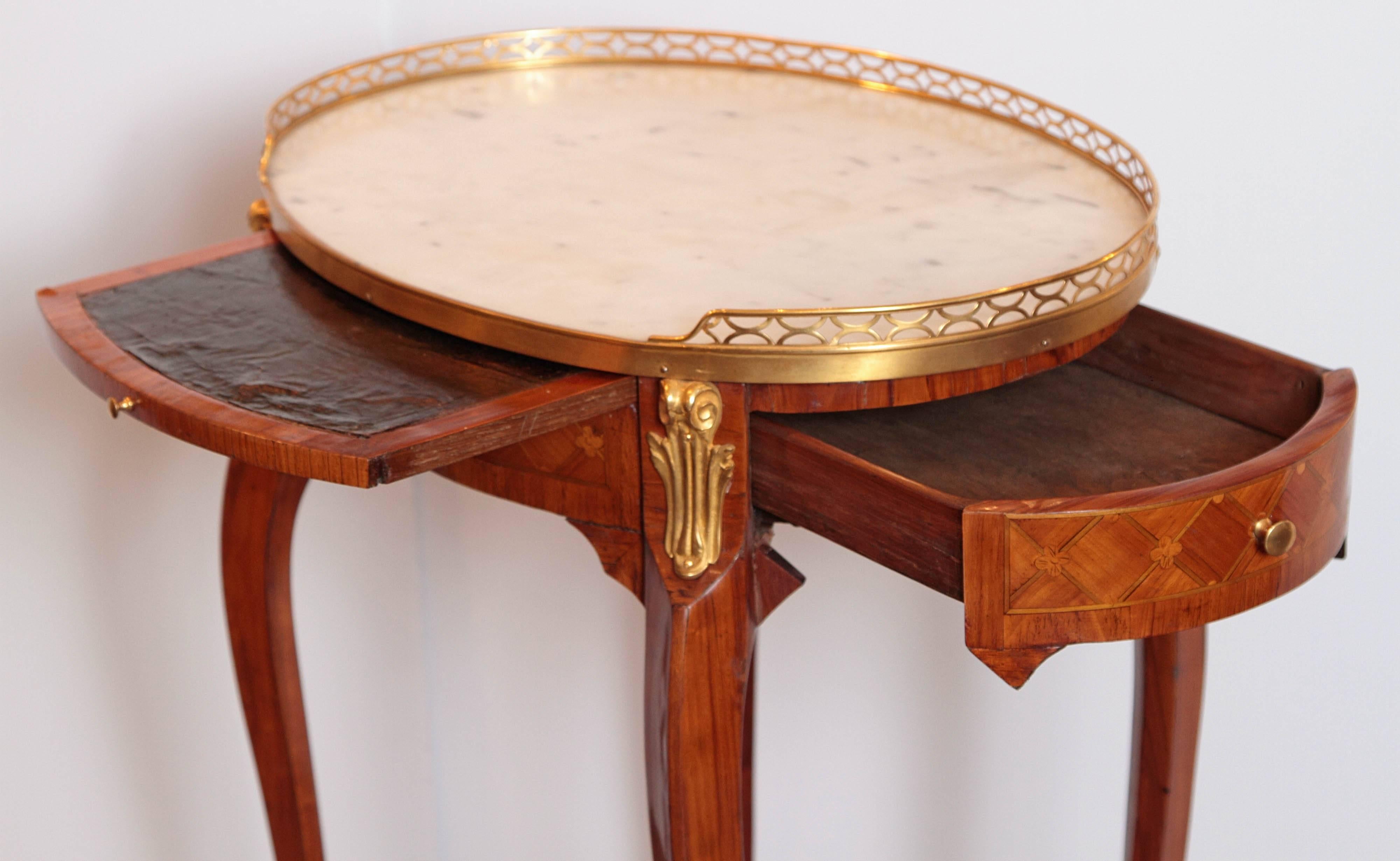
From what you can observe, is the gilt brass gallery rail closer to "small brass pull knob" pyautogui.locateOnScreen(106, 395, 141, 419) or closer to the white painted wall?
"small brass pull knob" pyautogui.locateOnScreen(106, 395, 141, 419)

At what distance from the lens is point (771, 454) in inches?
34.3

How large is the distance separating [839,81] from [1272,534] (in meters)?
0.60

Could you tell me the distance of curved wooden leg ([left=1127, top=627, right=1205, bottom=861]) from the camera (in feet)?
3.54

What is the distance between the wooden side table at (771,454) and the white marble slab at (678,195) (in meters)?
0.05

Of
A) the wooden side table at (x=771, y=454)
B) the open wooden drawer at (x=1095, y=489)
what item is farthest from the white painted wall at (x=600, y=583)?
the open wooden drawer at (x=1095, y=489)

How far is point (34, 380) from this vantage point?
1.34 meters

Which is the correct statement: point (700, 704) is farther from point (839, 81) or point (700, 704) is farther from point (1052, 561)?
point (839, 81)

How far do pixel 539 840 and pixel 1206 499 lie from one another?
1.22 m

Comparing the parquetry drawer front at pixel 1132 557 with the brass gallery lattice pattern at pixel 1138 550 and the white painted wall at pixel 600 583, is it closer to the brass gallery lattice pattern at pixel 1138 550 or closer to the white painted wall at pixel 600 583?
the brass gallery lattice pattern at pixel 1138 550

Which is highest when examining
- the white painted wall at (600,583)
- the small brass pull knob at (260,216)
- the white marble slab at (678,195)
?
the white marble slab at (678,195)

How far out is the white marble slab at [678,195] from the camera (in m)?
0.92

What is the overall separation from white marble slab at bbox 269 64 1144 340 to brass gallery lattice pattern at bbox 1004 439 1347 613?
0.55 ft

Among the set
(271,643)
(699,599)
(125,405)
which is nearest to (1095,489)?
(699,599)

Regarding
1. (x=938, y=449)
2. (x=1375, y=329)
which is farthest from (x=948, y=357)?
(x=1375, y=329)
